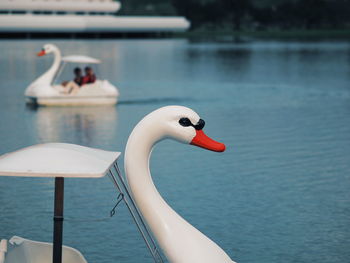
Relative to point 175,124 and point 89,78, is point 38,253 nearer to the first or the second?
point 175,124

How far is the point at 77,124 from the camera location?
65.2 feet

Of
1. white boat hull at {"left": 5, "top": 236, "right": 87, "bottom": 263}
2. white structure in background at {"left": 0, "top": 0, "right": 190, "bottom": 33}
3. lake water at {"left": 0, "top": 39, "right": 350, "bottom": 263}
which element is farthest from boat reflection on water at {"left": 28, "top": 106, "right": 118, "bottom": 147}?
white structure in background at {"left": 0, "top": 0, "right": 190, "bottom": 33}

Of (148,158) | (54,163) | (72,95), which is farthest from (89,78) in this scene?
(54,163)

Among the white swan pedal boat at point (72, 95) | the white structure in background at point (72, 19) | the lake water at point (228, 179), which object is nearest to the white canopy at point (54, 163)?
the lake water at point (228, 179)

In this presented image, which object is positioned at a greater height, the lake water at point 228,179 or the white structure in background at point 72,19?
the lake water at point 228,179

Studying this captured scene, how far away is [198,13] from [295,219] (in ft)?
472

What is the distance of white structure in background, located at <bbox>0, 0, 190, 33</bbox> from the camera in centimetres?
9850

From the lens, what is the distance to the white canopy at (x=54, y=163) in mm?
6082

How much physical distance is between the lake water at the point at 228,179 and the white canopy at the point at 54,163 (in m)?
2.63

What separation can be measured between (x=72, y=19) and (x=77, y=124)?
8428 cm

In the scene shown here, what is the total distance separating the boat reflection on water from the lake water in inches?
0.9

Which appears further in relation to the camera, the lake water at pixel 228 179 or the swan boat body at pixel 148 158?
the lake water at pixel 228 179

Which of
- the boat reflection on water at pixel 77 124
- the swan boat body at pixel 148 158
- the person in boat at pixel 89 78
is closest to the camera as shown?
the swan boat body at pixel 148 158

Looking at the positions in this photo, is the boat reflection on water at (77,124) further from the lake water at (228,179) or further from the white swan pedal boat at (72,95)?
the white swan pedal boat at (72,95)
